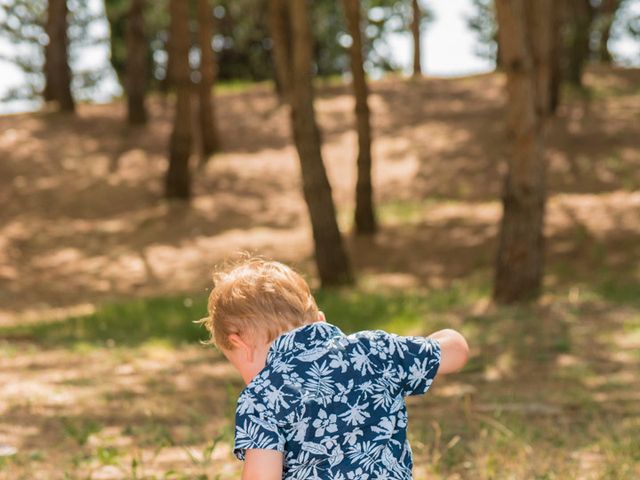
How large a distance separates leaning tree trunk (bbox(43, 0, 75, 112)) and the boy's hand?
892 inches

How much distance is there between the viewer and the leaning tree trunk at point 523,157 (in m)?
10.3

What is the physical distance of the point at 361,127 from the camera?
15.9 m

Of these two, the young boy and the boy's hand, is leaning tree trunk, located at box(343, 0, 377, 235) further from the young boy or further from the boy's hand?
the boy's hand

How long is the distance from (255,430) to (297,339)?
0.29 m

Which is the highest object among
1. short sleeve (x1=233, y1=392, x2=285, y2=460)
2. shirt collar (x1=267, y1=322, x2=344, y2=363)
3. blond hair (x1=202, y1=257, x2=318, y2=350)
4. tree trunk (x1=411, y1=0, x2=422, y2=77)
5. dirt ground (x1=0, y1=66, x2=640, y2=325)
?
blond hair (x1=202, y1=257, x2=318, y2=350)

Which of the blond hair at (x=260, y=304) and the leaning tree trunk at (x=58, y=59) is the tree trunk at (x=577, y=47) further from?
the blond hair at (x=260, y=304)

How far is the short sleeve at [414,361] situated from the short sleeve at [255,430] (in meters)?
0.44

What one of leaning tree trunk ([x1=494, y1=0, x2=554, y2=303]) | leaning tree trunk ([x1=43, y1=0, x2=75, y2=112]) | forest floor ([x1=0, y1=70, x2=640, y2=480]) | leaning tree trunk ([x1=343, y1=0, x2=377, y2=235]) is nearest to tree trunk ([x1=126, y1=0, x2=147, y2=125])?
forest floor ([x1=0, y1=70, x2=640, y2=480])

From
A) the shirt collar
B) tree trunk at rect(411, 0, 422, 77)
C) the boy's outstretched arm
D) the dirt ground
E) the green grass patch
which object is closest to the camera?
the shirt collar

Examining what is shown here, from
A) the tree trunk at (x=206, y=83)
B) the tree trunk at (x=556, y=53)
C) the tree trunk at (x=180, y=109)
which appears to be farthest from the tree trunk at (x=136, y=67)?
the tree trunk at (x=556, y=53)

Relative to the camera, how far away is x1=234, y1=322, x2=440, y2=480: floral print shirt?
9.09ft

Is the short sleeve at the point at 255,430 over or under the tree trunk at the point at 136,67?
over

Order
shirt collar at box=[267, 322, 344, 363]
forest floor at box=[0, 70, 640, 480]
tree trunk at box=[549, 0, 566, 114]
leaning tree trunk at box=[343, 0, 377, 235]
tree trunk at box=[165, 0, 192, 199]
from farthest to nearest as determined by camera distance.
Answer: tree trunk at box=[549, 0, 566, 114], tree trunk at box=[165, 0, 192, 199], leaning tree trunk at box=[343, 0, 377, 235], forest floor at box=[0, 70, 640, 480], shirt collar at box=[267, 322, 344, 363]

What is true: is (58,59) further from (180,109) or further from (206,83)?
(180,109)
